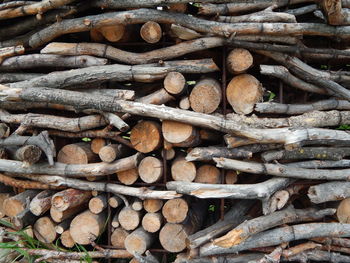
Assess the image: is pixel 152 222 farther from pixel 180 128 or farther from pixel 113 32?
pixel 113 32

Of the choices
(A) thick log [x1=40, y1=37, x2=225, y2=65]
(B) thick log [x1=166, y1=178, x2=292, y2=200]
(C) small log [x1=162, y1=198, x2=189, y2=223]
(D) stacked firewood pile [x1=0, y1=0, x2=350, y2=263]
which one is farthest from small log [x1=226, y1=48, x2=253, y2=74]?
(C) small log [x1=162, y1=198, x2=189, y2=223]

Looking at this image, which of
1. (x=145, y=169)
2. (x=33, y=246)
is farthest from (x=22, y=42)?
(x=33, y=246)

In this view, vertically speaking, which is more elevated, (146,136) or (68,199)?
(146,136)

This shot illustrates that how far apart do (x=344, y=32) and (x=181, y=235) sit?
233cm

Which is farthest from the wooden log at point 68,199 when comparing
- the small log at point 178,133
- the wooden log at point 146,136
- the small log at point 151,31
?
the small log at point 151,31

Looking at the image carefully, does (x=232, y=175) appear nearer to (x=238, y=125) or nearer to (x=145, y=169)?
(x=238, y=125)

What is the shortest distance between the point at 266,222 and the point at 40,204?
2.09m

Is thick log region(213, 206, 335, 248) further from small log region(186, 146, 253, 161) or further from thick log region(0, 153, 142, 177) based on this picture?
thick log region(0, 153, 142, 177)

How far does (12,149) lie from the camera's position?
3271 millimetres

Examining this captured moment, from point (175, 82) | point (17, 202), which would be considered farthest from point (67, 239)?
point (175, 82)

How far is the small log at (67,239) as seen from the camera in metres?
3.19

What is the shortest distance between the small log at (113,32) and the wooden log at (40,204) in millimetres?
1634

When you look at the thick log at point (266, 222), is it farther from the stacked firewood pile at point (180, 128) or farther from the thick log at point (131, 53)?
the thick log at point (131, 53)

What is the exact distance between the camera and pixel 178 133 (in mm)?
2738
